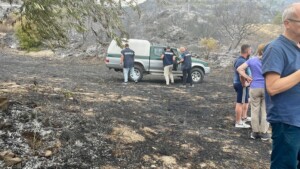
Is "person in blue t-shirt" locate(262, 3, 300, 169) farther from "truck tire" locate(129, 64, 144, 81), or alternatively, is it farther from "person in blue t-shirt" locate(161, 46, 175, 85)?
"truck tire" locate(129, 64, 144, 81)

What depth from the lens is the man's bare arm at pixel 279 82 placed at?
252 centimetres

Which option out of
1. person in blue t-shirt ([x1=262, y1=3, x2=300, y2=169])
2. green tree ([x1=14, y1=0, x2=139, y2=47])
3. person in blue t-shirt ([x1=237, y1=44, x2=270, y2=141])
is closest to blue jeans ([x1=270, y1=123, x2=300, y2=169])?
person in blue t-shirt ([x1=262, y1=3, x2=300, y2=169])

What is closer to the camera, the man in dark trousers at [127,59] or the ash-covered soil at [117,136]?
the ash-covered soil at [117,136]

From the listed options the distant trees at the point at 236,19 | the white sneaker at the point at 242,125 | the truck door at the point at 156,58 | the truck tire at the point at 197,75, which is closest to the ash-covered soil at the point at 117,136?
the white sneaker at the point at 242,125

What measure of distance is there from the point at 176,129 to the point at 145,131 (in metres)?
0.76

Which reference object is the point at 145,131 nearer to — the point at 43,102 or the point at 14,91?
the point at 43,102

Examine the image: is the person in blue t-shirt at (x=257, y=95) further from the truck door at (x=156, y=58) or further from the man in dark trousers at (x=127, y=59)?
the truck door at (x=156, y=58)

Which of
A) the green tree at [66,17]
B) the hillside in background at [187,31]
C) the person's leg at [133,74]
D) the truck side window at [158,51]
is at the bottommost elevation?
the person's leg at [133,74]

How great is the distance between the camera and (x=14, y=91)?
9391mm

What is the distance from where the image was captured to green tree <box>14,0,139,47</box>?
5246 millimetres

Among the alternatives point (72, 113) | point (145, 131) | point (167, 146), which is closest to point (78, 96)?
point (72, 113)

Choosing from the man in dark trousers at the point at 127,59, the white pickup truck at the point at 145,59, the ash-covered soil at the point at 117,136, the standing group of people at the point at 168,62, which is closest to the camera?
the ash-covered soil at the point at 117,136

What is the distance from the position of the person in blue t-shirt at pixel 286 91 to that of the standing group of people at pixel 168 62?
452 inches

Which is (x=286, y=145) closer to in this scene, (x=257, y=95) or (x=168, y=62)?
(x=257, y=95)
